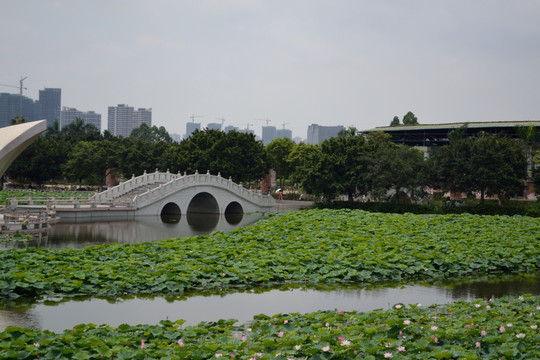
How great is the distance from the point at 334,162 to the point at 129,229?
16.2 m

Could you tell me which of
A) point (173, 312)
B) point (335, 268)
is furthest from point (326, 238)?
point (173, 312)

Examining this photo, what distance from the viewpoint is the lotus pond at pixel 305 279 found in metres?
6.87

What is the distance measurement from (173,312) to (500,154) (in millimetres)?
28710

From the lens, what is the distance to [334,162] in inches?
1459

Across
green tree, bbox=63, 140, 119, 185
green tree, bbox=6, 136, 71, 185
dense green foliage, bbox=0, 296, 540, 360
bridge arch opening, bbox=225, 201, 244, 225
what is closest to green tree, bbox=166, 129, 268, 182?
bridge arch opening, bbox=225, 201, 244, 225

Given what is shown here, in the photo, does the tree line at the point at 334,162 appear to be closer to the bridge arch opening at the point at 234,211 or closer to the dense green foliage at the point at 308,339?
the bridge arch opening at the point at 234,211

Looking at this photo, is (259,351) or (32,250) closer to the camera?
(259,351)

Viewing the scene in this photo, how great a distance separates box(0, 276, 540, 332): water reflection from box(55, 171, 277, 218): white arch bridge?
1920cm

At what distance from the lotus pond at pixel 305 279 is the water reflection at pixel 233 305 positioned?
0.59 m

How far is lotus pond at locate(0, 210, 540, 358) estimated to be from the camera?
687 cm

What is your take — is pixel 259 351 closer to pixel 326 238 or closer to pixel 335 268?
pixel 335 268

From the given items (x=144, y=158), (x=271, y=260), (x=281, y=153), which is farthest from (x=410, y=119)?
(x=271, y=260)

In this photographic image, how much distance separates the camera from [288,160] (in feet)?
173

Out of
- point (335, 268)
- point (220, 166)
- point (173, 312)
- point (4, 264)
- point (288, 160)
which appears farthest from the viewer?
point (288, 160)
